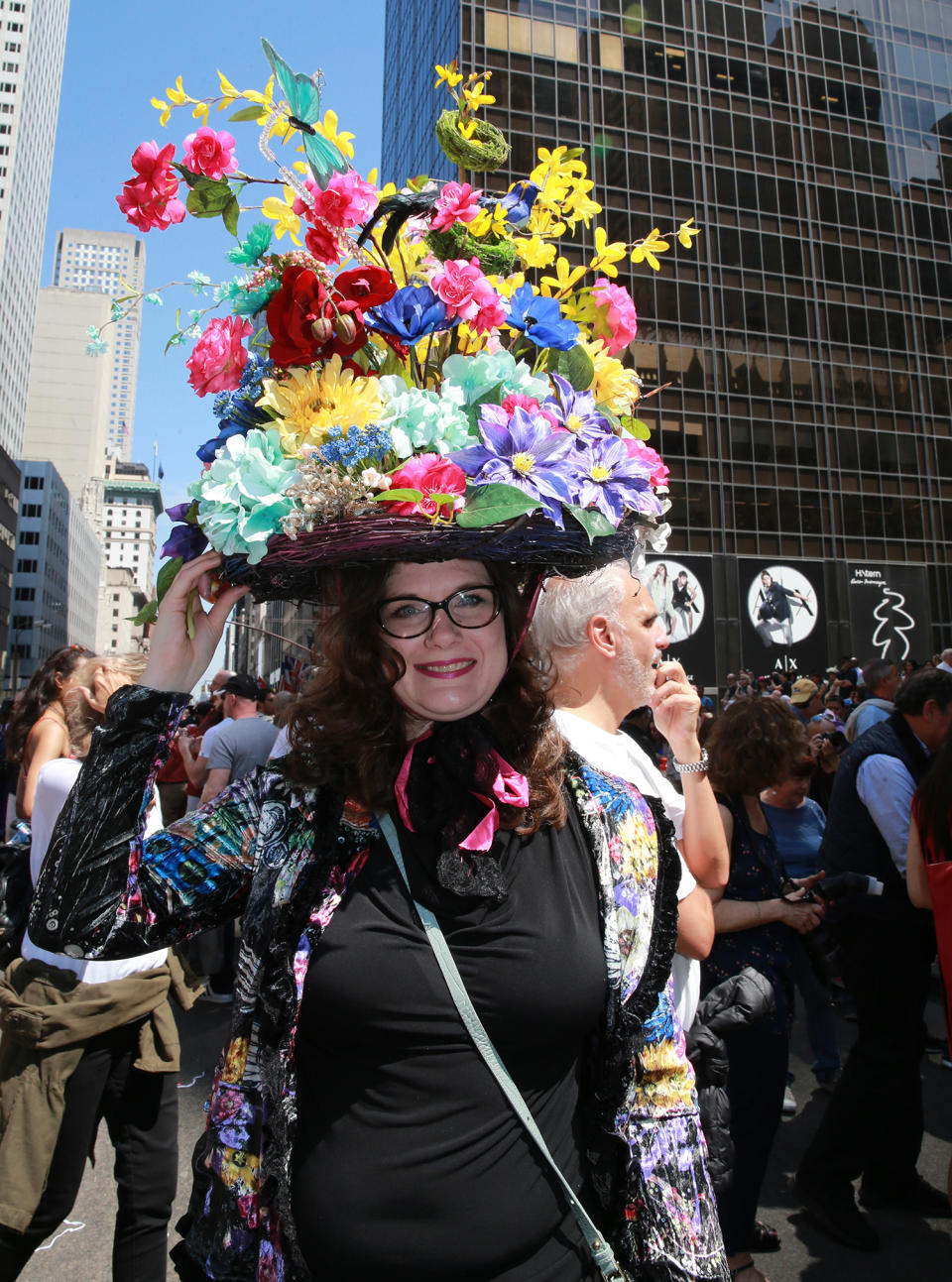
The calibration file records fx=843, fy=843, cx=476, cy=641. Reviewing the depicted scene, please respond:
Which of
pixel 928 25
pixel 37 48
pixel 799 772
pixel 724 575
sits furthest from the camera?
pixel 37 48

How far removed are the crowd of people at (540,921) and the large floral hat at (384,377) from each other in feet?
0.71

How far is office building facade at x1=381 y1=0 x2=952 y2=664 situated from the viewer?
36.0 metres

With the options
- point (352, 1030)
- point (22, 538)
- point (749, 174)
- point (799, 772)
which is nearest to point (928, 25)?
point (749, 174)

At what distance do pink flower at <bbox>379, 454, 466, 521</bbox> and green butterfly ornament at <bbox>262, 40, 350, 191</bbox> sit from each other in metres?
0.62

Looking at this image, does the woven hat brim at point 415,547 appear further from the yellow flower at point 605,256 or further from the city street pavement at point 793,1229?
the city street pavement at point 793,1229

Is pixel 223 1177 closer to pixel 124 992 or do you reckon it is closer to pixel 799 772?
pixel 124 992

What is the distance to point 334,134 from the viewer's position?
5.20ft

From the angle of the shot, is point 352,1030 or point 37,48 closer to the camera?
point 352,1030

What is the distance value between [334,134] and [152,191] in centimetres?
35

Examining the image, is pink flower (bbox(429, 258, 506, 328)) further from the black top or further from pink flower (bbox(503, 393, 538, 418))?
the black top

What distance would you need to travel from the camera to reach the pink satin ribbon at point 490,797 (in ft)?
4.76

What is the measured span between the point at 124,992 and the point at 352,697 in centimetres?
151

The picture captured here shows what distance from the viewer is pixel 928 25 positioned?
42.1m

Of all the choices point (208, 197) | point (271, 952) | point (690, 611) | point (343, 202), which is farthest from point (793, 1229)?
point (690, 611)
